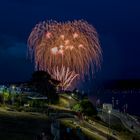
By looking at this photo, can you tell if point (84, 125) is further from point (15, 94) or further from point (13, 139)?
point (15, 94)

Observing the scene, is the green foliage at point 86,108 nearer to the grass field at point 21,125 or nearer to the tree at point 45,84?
the tree at point 45,84

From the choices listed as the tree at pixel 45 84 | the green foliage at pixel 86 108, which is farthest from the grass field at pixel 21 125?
the tree at pixel 45 84

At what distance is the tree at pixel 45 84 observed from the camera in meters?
120

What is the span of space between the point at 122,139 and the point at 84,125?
6462 mm

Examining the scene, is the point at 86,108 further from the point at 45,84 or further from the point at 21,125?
the point at 21,125

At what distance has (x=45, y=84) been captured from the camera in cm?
12456

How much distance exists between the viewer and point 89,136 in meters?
64.1

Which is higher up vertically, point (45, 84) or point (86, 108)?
point (45, 84)

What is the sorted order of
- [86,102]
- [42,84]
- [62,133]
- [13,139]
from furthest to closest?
1. [42,84]
2. [86,102]
3. [13,139]
4. [62,133]

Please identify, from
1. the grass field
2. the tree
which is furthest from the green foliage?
the grass field

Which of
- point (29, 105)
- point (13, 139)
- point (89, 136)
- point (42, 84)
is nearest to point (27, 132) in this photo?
point (13, 139)

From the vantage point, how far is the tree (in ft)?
395

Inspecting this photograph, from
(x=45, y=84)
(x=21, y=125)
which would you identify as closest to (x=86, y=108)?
(x=45, y=84)

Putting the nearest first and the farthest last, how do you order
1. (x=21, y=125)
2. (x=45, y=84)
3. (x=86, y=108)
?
(x=21, y=125), (x=86, y=108), (x=45, y=84)
